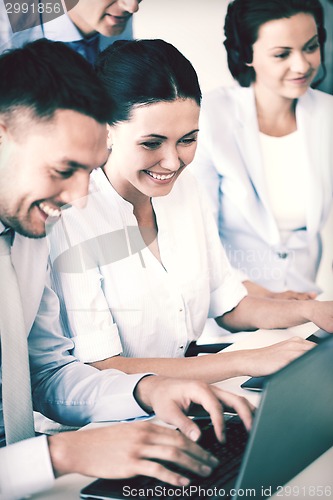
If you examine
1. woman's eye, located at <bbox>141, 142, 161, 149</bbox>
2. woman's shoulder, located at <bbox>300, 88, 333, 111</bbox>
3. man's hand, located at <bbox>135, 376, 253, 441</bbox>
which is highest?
woman's shoulder, located at <bbox>300, 88, 333, 111</bbox>

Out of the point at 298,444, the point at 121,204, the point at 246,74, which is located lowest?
the point at 298,444

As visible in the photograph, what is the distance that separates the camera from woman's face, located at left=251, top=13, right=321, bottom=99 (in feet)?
6.75

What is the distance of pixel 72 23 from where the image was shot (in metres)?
1.69

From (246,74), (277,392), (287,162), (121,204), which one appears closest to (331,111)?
(287,162)

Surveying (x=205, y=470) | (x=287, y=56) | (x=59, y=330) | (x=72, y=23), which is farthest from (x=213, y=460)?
(x=287, y=56)

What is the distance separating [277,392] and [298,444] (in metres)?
0.26

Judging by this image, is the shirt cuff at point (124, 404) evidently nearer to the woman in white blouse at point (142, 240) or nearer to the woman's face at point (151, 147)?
the woman in white blouse at point (142, 240)

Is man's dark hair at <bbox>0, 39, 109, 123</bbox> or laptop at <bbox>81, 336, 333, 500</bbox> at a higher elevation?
man's dark hair at <bbox>0, 39, 109, 123</bbox>

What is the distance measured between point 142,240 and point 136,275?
0.32 ft

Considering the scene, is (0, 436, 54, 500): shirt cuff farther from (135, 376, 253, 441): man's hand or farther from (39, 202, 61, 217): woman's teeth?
(39, 202, 61, 217): woman's teeth

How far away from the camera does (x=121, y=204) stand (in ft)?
5.91

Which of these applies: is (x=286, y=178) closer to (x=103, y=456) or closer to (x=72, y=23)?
(x=72, y=23)

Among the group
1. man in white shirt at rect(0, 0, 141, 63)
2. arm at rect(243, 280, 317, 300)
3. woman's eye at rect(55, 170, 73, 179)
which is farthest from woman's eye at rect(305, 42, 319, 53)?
woman's eye at rect(55, 170, 73, 179)

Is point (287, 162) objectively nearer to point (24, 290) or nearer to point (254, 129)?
point (254, 129)
